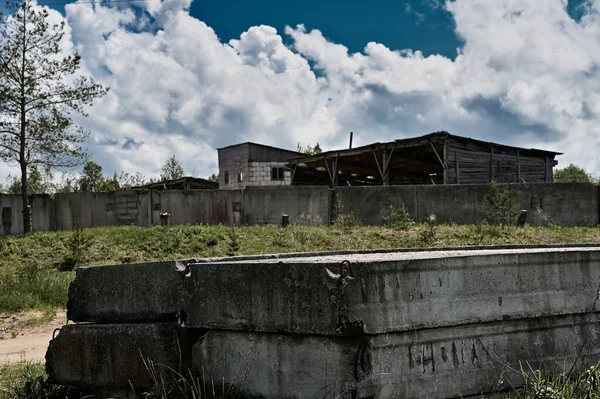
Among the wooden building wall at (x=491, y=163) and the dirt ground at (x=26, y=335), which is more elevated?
the wooden building wall at (x=491, y=163)

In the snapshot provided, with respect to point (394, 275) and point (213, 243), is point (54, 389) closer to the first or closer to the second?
point (394, 275)

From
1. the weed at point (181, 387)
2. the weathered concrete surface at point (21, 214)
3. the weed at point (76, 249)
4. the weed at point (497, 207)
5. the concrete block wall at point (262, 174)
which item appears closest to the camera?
the weed at point (181, 387)

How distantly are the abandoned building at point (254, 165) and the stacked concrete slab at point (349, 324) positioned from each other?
1386 inches

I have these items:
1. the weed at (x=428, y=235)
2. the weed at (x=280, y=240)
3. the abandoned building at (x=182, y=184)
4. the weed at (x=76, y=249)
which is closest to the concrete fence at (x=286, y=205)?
the weed at (x=280, y=240)

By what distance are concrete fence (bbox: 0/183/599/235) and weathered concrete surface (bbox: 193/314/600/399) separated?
1618cm

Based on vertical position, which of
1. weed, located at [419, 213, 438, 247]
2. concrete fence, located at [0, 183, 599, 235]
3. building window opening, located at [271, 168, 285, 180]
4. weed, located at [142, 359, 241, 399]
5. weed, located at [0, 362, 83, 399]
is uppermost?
building window opening, located at [271, 168, 285, 180]

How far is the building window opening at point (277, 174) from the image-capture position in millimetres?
40750

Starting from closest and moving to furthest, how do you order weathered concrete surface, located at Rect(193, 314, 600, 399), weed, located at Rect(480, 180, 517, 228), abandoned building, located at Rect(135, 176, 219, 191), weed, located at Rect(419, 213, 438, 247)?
weathered concrete surface, located at Rect(193, 314, 600, 399) < weed, located at Rect(419, 213, 438, 247) < weed, located at Rect(480, 180, 517, 228) < abandoned building, located at Rect(135, 176, 219, 191)

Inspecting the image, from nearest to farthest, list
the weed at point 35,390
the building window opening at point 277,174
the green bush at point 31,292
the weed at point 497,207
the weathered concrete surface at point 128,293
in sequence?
the weathered concrete surface at point 128,293 < the weed at point 35,390 < the green bush at point 31,292 < the weed at point 497,207 < the building window opening at point 277,174

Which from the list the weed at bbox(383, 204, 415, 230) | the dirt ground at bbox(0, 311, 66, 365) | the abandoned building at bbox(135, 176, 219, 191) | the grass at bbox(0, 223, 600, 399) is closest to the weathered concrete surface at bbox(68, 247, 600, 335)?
the dirt ground at bbox(0, 311, 66, 365)

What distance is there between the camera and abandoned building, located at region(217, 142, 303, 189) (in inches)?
1580

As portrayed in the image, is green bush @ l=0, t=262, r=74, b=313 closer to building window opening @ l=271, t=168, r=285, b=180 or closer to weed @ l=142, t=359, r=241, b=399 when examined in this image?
weed @ l=142, t=359, r=241, b=399

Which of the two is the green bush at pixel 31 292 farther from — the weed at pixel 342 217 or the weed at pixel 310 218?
the weed at pixel 310 218

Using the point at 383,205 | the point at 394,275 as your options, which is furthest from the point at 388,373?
the point at 383,205
